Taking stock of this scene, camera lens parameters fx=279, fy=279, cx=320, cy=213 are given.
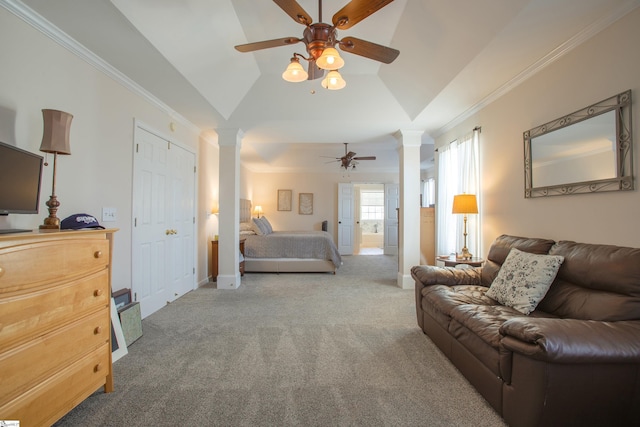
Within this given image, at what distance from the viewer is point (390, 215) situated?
327 inches

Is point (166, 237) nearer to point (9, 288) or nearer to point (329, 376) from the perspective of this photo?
point (9, 288)

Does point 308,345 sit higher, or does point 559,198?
point 559,198

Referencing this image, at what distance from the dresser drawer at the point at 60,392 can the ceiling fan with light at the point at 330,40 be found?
2.30 m

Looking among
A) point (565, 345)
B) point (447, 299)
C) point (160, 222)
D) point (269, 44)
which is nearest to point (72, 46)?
point (269, 44)

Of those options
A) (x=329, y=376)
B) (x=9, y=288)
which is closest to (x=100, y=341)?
(x=9, y=288)

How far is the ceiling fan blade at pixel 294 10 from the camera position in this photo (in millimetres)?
1765

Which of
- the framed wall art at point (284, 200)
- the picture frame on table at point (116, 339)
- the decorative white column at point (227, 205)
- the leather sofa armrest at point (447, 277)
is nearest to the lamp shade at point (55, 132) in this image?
the picture frame on table at point (116, 339)

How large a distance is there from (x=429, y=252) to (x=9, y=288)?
15.3 ft

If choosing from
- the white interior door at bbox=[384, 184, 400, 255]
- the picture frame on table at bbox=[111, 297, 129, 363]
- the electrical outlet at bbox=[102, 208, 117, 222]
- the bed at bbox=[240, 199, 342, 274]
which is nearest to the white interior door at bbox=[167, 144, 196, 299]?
the electrical outlet at bbox=[102, 208, 117, 222]

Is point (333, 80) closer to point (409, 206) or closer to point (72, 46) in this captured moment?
point (72, 46)

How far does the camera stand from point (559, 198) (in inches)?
92.6

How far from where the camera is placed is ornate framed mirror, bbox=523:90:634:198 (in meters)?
1.86

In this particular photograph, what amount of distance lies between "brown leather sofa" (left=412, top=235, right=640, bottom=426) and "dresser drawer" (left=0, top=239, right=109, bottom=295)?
2.30m

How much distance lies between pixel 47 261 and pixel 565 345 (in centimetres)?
245
